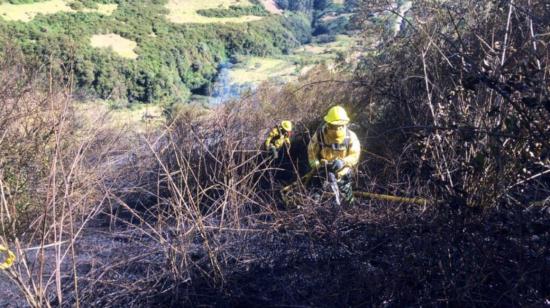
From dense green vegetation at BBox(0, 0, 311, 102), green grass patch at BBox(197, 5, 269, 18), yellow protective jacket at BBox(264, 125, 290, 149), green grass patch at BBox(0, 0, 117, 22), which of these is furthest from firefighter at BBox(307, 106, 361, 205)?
green grass patch at BBox(197, 5, 269, 18)

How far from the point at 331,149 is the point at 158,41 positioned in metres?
32.2

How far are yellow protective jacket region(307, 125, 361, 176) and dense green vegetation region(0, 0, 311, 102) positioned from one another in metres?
14.9

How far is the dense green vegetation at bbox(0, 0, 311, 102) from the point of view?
81.8ft

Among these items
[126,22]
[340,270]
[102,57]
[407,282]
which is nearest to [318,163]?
[340,270]

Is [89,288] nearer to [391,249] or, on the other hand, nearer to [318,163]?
[391,249]

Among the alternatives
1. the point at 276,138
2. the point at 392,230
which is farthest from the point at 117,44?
the point at 392,230

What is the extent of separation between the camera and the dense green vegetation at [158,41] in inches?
981

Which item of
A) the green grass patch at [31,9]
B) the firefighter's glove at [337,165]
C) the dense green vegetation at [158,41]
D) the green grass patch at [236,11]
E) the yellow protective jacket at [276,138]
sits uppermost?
the green grass patch at [31,9]

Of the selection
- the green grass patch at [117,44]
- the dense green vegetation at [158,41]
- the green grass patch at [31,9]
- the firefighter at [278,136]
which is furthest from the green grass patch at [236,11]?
the firefighter at [278,136]

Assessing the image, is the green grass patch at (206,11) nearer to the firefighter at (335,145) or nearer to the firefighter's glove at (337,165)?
the firefighter at (335,145)

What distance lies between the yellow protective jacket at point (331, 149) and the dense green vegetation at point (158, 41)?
48.9 ft

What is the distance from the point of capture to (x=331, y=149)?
6.30 m

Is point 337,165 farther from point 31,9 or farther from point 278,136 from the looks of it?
point 31,9

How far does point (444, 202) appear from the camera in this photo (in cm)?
300
